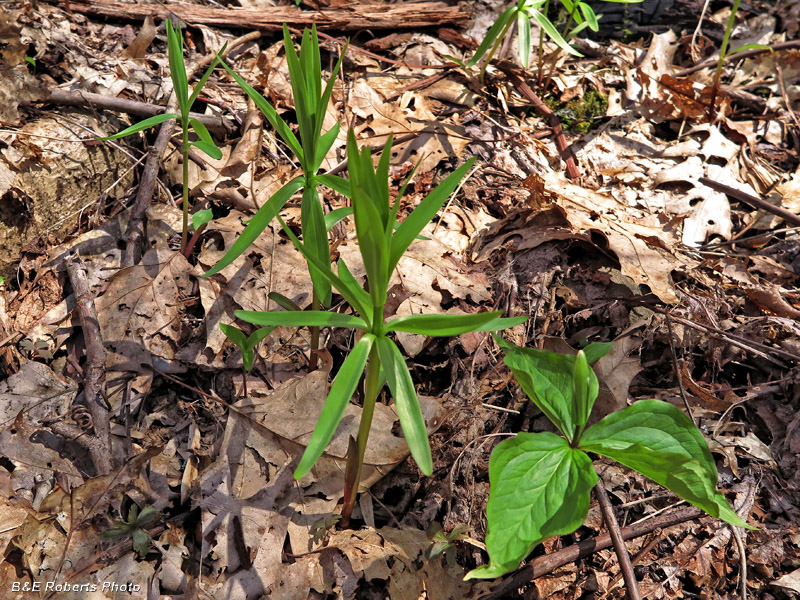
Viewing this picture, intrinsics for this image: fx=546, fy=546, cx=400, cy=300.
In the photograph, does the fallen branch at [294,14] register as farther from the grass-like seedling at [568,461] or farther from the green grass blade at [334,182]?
the grass-like seedling at [568,461]

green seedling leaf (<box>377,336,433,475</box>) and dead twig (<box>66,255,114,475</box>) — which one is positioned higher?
green seedling leaf (<box>377,336,433,475</box>)

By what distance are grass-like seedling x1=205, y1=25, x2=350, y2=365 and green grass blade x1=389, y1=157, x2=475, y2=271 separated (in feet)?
1.12

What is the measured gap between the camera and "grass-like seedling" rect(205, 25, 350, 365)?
1636 mm

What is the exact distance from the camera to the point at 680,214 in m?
2.77

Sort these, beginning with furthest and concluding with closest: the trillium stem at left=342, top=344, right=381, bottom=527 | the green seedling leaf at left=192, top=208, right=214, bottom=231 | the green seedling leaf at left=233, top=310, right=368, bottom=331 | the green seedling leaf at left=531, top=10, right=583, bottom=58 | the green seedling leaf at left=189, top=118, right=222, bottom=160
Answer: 1. the green seedling leaf at left=531, top=10, right=583, bottom=58
2. the green seedling leaf at left=192, top=208, right=214, bottom=231
3. the green seedling leaf at left=189, top=118, right=222, bottom=160
4. the trillium stem at left=342, top=344, right=381, bottom=527
5. the green seedling leaf at left=233, top=310, right=368, bottom=331

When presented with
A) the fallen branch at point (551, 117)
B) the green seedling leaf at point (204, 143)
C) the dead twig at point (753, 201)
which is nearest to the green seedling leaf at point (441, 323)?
the green seedling leaf at point (204, 143)

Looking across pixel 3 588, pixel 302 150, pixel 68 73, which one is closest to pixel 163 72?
pixel 68 73

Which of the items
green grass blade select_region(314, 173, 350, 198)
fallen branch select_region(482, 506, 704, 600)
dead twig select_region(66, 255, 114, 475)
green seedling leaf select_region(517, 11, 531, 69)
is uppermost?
green seedling leaf select_region(517, 11, 531, 69)

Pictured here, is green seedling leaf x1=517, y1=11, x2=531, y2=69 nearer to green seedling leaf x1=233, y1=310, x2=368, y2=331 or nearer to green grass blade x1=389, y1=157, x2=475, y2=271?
green grass blade x1=389, y1=157, x2=475, y2=271

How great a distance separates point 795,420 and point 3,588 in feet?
8.62

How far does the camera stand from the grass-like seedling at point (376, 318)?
1219 mm

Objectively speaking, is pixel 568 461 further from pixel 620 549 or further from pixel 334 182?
pixel 334 182

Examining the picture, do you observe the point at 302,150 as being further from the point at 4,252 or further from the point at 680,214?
the point at 680,214

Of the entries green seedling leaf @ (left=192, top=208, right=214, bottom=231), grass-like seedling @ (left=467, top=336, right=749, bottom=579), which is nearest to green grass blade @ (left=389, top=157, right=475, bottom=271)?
grass-like seedling @ (left=467, top=336, right=749, bottom=579)
